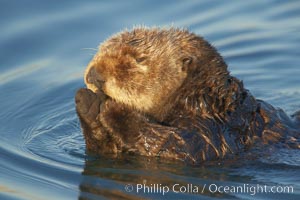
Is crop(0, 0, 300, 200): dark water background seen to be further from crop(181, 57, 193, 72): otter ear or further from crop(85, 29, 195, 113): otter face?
crop(181, 57, 193, 72): otter ear

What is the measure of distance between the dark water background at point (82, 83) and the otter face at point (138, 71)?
1.67 ft

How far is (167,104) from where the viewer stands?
633 cm

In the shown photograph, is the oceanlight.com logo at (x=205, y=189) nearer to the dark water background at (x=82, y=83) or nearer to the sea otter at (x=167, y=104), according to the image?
the dark water background at (x=82, y=83)

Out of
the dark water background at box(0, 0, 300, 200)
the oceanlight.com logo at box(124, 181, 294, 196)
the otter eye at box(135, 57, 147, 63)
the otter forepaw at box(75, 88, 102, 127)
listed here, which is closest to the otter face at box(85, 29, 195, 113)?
the otter eye at box(135, 57, 147, 63)

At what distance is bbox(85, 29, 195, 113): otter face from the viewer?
244 inches

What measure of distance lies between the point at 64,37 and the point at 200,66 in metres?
3.33

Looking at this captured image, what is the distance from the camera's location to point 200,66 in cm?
634

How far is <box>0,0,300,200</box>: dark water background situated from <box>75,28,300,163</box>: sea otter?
0.16 m

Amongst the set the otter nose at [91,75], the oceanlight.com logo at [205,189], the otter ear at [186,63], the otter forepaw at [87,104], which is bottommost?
the oceanlight.com logo at [205,189]

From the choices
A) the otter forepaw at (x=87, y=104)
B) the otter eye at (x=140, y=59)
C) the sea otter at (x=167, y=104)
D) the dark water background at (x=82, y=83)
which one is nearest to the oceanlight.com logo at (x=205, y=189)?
the dark water background at (x=82, y=83)

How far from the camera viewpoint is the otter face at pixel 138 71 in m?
6.20

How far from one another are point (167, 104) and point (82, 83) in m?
2.37

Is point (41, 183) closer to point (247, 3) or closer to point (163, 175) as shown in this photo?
point (163, 175)

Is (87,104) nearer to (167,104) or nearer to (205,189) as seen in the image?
(167,104)
